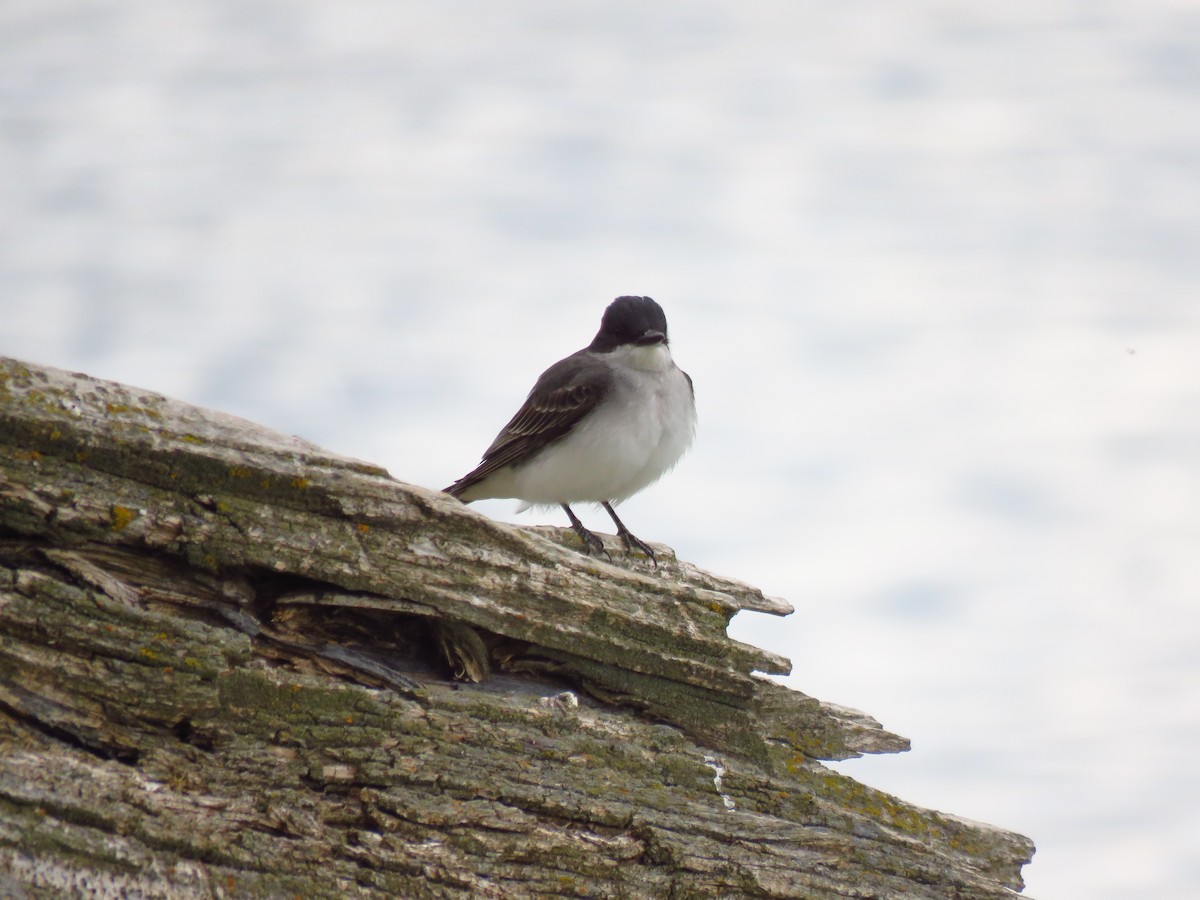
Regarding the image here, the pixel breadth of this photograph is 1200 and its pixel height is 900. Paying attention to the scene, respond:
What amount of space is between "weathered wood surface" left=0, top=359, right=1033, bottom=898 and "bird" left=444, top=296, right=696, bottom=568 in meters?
2.89

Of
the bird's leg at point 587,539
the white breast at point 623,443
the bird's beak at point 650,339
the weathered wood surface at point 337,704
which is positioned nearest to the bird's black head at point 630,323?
the bird's beak at point 650,339

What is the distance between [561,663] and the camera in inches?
417

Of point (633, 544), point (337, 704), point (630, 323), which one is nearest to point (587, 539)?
point (633, 544)

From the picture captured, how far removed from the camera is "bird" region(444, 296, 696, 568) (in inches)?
544

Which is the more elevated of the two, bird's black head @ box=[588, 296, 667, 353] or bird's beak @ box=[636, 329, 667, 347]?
bird's black head @ box=[588, 296, 667, 353]

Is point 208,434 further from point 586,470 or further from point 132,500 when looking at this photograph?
point 586,470

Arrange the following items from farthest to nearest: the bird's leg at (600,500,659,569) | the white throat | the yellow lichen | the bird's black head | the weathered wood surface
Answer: the bird's black head < the white throat < the bird's leg at (600,500,659,569) < the yellow lichen < the weathered wood surface

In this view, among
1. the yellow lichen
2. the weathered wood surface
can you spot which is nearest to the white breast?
the weathered wood surface

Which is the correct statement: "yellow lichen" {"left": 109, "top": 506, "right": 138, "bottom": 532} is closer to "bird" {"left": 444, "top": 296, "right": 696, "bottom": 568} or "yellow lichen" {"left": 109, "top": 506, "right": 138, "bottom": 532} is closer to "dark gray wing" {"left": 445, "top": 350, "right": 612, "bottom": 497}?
"bird" {"left": 444, "top": 296, "right": 696, "bottom": 568}

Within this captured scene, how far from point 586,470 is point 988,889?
548 centimetres

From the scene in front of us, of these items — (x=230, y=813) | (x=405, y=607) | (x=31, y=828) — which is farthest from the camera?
(x=405, y=607)

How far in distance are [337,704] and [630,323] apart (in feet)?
21.7

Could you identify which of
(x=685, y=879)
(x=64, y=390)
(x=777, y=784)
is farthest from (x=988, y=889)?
(x=64, y=390)

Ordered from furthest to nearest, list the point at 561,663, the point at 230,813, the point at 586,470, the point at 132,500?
the point at 586,470 → the point at 561,663 → the point at 132,500 → the point at 230,813
